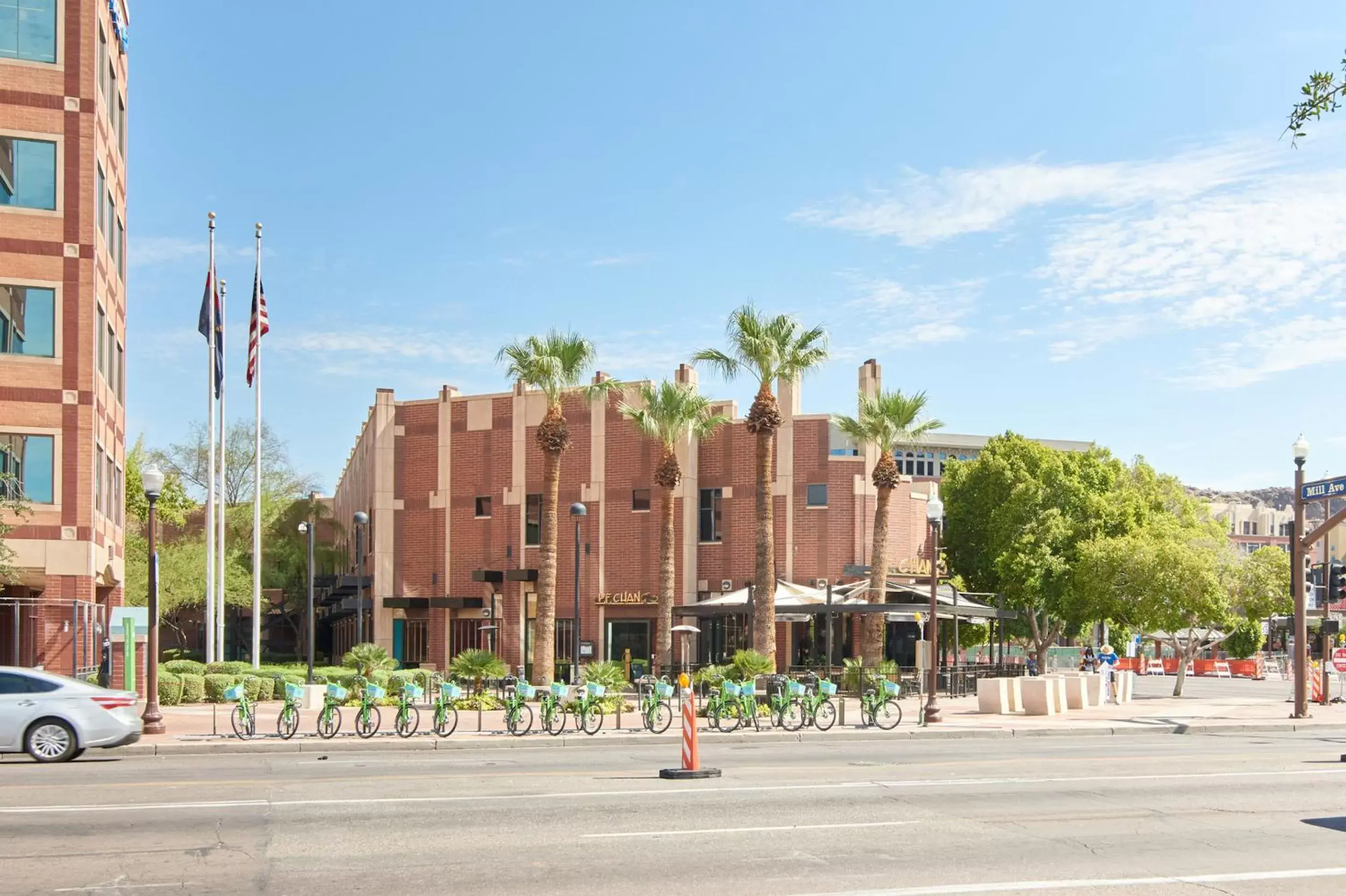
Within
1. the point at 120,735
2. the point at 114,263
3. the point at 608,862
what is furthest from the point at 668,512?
the point at 608,862

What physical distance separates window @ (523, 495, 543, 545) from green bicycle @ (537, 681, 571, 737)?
31.7m

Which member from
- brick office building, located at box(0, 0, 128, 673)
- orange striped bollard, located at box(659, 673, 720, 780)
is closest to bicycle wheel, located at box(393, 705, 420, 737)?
orange striped bollard, located at box(659, 673, 720, 780)

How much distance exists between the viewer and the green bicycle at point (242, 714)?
24.8m

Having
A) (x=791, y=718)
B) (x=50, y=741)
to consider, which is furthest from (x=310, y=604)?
(x=50, y=741)

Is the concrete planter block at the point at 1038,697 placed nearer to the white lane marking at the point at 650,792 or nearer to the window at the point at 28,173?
the white lane marking at the point at 650,792

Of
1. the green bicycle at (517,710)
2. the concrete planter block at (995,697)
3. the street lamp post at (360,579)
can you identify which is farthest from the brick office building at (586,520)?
the green bicycle at (517,710)

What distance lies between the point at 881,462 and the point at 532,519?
1785cm

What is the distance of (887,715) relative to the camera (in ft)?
95.3

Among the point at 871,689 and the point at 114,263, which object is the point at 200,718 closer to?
the point at 871,689

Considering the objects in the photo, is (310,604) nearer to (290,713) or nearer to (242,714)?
(290,713)

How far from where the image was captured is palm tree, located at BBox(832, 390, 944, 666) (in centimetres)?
4591

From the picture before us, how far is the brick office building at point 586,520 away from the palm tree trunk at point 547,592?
10487 mm

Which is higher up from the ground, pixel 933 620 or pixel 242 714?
pixel 933 620

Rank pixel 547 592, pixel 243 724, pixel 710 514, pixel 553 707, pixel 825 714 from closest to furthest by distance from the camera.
Answer: 1. pixel 243 724
2. pixel 553 707
3. pixel 825 714
4. pixel 547 592
5. pixel 710 514
